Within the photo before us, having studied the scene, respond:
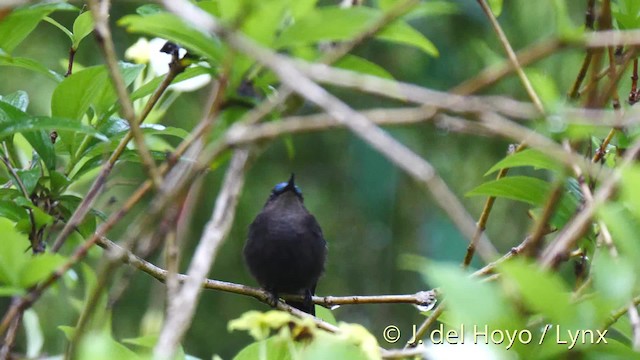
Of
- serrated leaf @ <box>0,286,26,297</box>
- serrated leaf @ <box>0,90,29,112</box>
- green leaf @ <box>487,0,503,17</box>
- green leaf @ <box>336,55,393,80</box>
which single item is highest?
green leaf @ <box>487,0,503,17</box>

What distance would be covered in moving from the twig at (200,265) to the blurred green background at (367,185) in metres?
4.90

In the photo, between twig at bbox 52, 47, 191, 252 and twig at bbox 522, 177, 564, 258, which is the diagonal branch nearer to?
twig at bbox 522, 177, 564, 258

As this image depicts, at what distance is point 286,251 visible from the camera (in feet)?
13.4

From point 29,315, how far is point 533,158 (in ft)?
4.12

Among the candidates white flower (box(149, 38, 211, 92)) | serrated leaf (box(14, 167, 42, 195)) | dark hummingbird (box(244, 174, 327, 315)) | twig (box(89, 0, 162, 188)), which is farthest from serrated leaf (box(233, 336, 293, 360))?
dark hummingbird (box(244, 174, 327, 315))

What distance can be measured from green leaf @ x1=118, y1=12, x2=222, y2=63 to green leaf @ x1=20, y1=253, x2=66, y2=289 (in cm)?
33

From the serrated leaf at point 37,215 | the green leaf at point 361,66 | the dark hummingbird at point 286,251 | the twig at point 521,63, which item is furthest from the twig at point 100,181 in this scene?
the dark hummingbird at point 286,251

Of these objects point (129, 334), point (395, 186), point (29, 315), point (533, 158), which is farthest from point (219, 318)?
point (533, 158)

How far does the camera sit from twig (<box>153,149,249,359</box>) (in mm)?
960

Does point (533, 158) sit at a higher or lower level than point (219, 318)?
lower

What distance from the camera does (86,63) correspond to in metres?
7.08

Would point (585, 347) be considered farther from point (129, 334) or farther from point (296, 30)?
point (129, 334)

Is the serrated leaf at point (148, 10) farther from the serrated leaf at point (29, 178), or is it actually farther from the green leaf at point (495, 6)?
the green leaf at point (495, 6)
